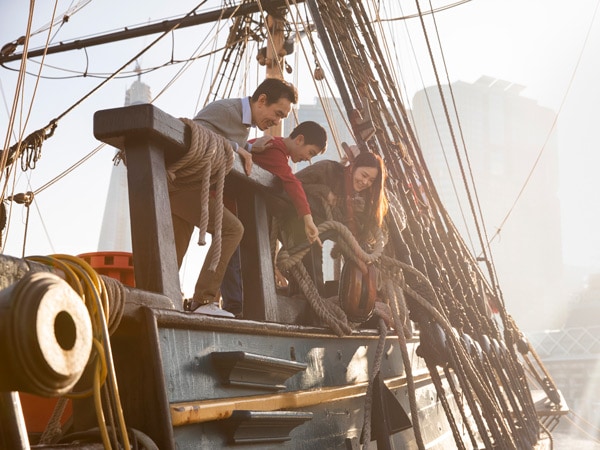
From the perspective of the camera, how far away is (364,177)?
2.64 meters

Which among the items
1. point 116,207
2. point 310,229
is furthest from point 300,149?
point 116,207

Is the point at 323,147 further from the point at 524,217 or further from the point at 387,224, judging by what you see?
the point at 524,217

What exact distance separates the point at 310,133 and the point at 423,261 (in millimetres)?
1009

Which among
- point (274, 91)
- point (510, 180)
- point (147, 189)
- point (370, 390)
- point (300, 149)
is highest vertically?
point (510, 180)

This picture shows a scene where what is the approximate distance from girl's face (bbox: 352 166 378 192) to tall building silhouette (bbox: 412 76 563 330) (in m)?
74.1

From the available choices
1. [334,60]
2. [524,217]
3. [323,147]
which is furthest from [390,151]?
[524,217]

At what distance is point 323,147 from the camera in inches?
108

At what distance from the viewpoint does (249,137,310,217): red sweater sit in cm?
221

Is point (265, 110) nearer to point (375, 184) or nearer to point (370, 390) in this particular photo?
point (375, 184)

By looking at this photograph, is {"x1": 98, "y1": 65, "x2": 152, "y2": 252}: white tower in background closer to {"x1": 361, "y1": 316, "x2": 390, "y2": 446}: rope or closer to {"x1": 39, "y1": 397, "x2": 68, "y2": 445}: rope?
{"x1": 361, "y1": 316, "x2": 390, "y2": 446}: rope

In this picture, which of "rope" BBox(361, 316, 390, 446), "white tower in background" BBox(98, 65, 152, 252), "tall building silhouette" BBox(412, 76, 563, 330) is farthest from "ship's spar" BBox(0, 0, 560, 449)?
"white tower in background" BBox(98, 65, 152, 252)

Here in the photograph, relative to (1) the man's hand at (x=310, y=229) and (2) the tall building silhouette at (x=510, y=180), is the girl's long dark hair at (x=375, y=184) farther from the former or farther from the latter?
(2) the tall building silhouette at (x=510, y=180)

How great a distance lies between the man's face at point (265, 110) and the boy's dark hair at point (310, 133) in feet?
0.51

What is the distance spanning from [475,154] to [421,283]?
90.1 meters
